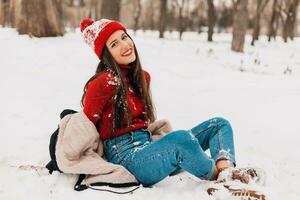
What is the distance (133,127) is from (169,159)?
40 cm

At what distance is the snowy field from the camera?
12.0 ft

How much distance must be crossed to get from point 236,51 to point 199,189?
11.2 m


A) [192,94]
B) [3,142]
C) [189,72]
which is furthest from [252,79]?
[3,142]

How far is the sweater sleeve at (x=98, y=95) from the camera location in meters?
3.57

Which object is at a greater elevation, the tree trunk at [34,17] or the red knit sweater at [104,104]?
the tree trunk at [34,17]

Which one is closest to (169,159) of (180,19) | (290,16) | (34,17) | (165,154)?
(165,154)

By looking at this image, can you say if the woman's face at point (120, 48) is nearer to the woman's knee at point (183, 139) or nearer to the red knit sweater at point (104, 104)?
the red knit sweater at point (104, 104)

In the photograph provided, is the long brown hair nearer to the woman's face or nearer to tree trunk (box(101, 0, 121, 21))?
the woman's face

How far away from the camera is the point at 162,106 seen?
650 cm

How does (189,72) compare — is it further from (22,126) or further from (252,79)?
(22,126)

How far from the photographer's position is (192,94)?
7195 millimetres

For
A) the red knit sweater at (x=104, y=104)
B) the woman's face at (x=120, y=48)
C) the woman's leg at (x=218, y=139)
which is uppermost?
the woman's face at (x=120, y=48)

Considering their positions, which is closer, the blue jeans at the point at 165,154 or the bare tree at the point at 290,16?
the blue jeans at the point at 165,154

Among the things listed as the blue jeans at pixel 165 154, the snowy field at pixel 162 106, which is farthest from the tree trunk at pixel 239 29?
the blue jeans at pixel 165 154
